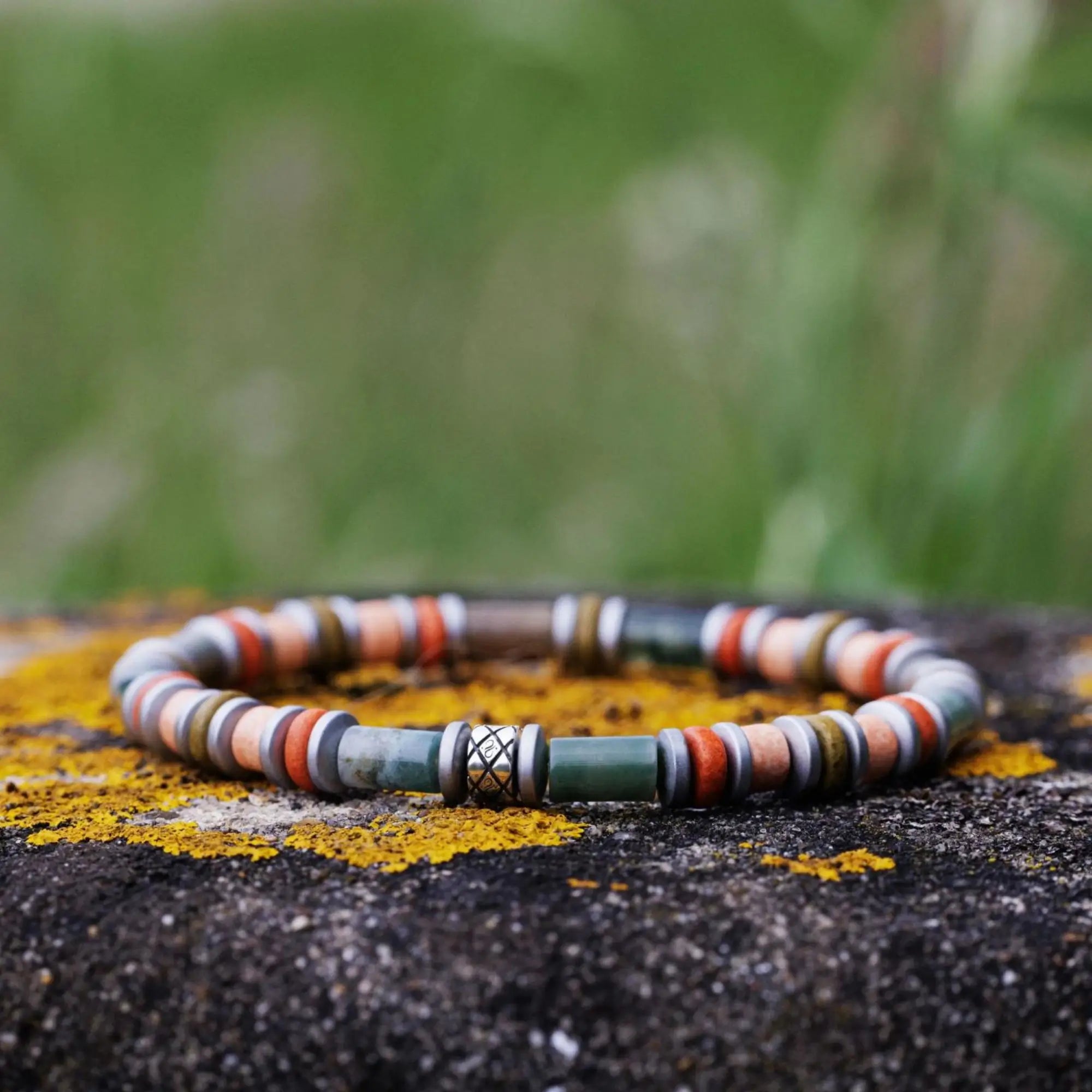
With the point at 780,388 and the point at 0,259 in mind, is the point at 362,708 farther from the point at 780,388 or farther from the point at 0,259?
the point at 0,259

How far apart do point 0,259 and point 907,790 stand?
2526 millimetres

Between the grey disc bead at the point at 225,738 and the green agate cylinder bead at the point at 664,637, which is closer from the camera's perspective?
the grey disc bead at the point at 225,738

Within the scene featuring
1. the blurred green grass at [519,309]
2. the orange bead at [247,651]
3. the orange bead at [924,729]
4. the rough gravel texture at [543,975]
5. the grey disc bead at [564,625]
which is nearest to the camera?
the rough gravel texture at [543,975]

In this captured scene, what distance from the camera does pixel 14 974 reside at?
0.88 m

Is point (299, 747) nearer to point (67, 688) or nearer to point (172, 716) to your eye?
point (172, 716)

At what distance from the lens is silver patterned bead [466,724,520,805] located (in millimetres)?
1071

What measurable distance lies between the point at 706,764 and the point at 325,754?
1.07 ft

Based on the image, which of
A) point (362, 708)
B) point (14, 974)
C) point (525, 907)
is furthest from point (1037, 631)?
point (14, 974)

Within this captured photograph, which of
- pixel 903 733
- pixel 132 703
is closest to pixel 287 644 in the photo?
pixel 132 703

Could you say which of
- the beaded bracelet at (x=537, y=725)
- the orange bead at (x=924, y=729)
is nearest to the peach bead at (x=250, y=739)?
the beaded bracelet at (x=537, y=725)

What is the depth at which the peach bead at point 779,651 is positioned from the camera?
1.50 meters

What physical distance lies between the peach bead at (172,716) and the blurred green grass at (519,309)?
143 centimetres

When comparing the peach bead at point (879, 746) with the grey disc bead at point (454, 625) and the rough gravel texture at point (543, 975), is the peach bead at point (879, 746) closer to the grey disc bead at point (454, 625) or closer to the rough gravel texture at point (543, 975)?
the rough gravel texture at point (543, 975)

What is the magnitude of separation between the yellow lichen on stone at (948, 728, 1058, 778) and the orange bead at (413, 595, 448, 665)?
25.1 inches
